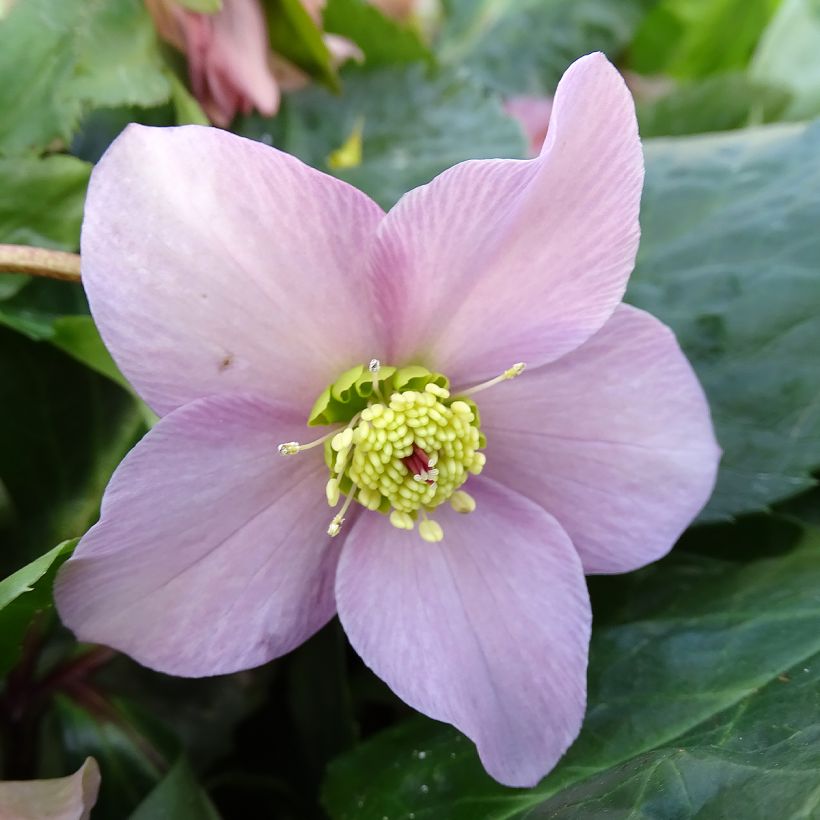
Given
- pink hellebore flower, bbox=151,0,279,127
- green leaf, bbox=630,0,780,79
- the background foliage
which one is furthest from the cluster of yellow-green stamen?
green leaf, bbox=630,0,780,79

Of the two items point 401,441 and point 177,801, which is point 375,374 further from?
point 177,801

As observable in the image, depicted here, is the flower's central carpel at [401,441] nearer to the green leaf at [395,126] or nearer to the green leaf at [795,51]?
the green leaf at [395,126]

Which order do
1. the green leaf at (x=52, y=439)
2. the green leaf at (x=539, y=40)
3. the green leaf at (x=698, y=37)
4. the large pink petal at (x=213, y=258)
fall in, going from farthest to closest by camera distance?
the green leaf at (x=698, y=37)
the green leaf at (x=539, y=40)
the green leaf at (x=52, y=439)
the large pink petal at (x=213, y=258)

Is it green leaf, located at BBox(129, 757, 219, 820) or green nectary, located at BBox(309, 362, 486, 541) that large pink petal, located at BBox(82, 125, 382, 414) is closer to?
green nectary, located at BBox(309, 362, 486, 541)

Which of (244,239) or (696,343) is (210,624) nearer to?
(244,239)

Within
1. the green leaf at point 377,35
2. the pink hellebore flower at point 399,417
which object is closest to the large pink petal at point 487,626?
the pink hellebore flower at point 399,417
